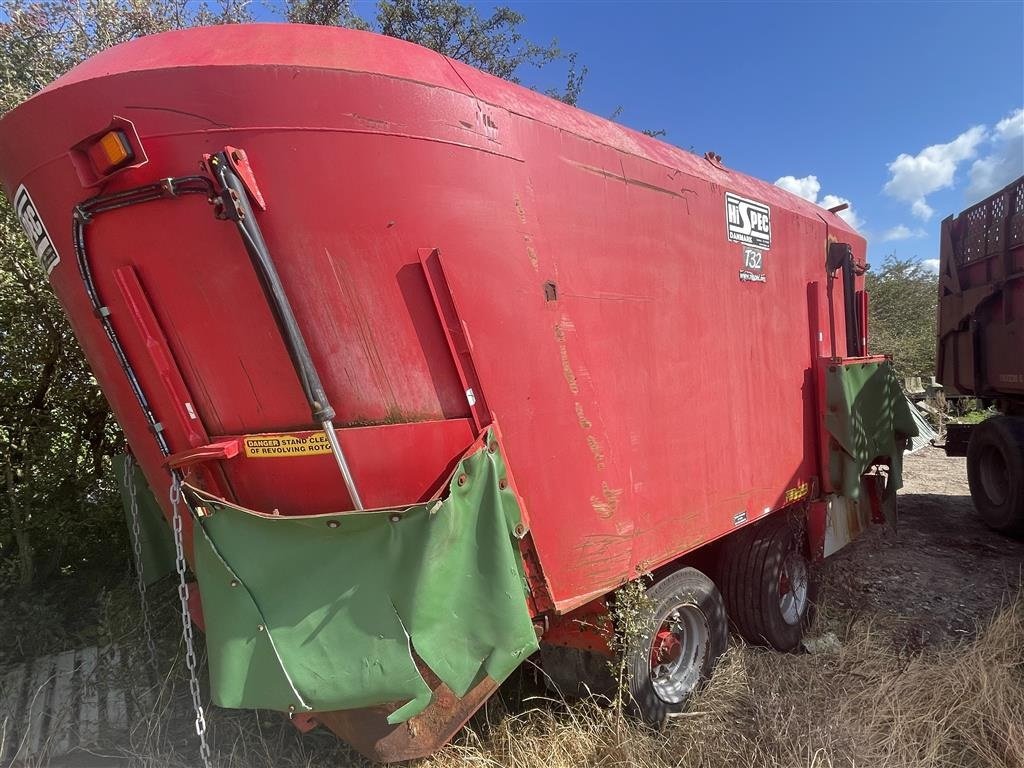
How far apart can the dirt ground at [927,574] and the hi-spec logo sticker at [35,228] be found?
5083mm

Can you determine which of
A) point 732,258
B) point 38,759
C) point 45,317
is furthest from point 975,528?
point 45,317

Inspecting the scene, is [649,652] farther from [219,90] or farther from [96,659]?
[96,659]

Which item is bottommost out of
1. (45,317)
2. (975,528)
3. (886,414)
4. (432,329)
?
(975,528)

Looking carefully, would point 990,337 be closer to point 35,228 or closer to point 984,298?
point 984,298

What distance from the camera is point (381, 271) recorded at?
2094 mm

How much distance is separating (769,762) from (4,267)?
5115 mm

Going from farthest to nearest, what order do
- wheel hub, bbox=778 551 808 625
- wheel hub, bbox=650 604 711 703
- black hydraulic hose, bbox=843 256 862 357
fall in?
black hydraulic hose, bbox=843 256 862 357 < wheel hub, bbox=778 551 808 625 < wheel hub, bbox=650 604 711 703

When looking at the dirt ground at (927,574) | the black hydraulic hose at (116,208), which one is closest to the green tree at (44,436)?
the black hydraulic hose at (116,208)

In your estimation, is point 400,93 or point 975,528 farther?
point 975,528

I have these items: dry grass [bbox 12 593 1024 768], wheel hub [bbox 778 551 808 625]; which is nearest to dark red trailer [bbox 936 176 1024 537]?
wheel hub [bbox 778 551 808 625]

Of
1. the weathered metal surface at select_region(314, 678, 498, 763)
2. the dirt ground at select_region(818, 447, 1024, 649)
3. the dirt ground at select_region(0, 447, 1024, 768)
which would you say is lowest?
the dirt ground at select_region(818, 447, 1024, 649)

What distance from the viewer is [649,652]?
9.71 feet

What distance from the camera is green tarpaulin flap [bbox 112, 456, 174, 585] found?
3.21 m

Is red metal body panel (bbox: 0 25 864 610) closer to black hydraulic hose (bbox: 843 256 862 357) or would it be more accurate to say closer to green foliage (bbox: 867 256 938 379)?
black hydraulic hose (bbox: 843 256 862 357)
